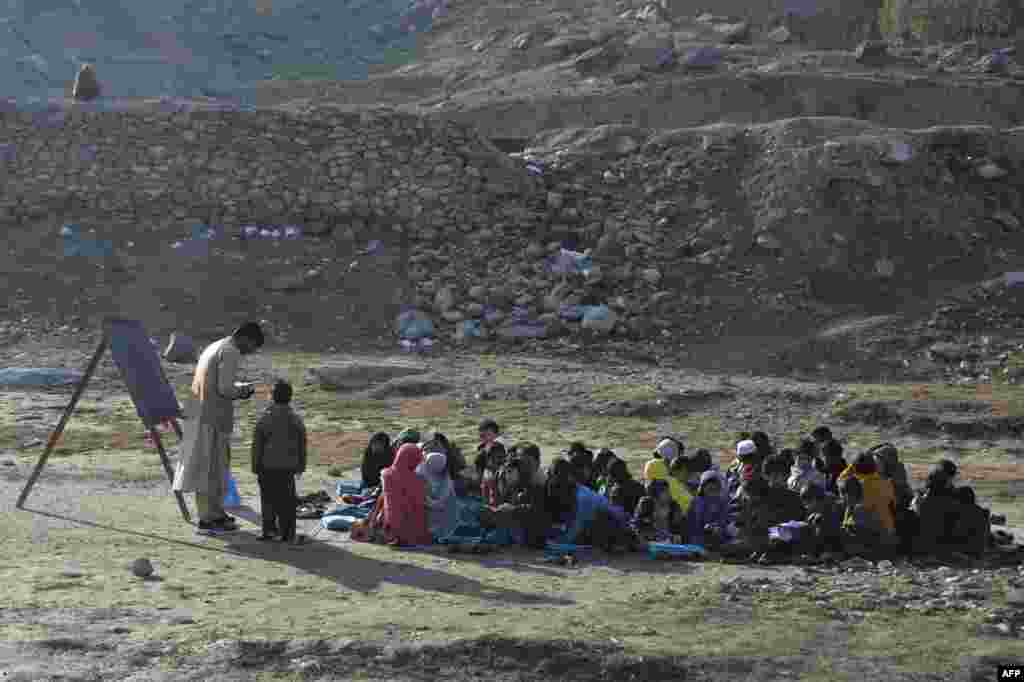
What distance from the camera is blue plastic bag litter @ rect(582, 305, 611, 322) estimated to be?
21.2 metres

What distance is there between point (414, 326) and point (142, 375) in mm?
11032

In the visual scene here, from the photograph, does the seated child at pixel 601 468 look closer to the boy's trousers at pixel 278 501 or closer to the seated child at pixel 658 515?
the seated child at pixel 658 515

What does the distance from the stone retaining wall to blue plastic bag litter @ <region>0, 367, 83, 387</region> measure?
5460 mm

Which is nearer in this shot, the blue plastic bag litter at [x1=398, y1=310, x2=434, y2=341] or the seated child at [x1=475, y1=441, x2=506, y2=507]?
the seated child at [x1=475, y1=441, x2=506, y2=507]

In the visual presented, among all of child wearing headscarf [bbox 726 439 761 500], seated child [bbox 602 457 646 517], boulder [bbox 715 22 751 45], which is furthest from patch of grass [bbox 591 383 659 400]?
boulder [bbox 715 22 751 45]

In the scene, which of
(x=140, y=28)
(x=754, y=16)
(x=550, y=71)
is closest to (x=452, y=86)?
(x=550, y=71)

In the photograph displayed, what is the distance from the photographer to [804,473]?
10.8 metres

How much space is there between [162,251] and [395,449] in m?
12.9

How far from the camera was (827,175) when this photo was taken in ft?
77.9

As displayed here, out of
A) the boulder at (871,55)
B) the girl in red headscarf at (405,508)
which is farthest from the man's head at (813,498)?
the boulder at (871,55)

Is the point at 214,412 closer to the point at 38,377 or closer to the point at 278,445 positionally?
the point at 278,445

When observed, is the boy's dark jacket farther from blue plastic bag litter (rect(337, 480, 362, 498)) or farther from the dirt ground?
blue plastic bag litter (rect(337, 480, 362, 498))

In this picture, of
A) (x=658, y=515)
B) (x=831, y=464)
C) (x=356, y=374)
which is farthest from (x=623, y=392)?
(x=658, y=515)

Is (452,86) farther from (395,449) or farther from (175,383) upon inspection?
(395,449)
